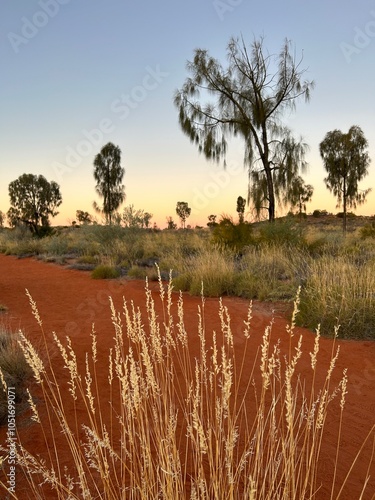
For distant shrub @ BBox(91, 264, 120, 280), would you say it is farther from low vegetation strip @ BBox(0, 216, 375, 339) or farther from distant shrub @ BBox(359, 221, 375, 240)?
distant shrub @ BBox(359, 221, 375, 240)

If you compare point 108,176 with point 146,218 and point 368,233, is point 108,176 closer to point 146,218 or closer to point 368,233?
point 146,218

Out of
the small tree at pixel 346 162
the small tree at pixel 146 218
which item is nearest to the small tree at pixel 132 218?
the small tree at pixel 146 218

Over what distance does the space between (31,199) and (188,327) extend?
105 ft

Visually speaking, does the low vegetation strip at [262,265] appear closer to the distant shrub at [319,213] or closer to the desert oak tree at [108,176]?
the desert oak tree at [108,176]

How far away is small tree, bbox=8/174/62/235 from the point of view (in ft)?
116

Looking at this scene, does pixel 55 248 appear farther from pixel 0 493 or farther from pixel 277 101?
pixel 0 493

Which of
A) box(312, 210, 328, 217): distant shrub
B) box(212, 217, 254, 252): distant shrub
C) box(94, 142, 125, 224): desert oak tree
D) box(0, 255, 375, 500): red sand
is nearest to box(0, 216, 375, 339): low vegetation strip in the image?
box(212, 217, 254, 252): distant shrub

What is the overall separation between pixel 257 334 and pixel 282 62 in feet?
46.1

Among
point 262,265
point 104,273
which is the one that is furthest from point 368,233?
point 104,273

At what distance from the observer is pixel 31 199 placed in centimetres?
3578

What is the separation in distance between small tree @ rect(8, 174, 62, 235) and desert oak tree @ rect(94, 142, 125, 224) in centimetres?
591

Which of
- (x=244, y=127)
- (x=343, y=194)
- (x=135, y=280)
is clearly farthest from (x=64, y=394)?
(x=343, y=194)

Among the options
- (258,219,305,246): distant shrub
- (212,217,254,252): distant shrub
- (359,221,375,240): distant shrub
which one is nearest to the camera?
(258,219,305,246): distant shrub

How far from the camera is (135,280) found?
1217cm
